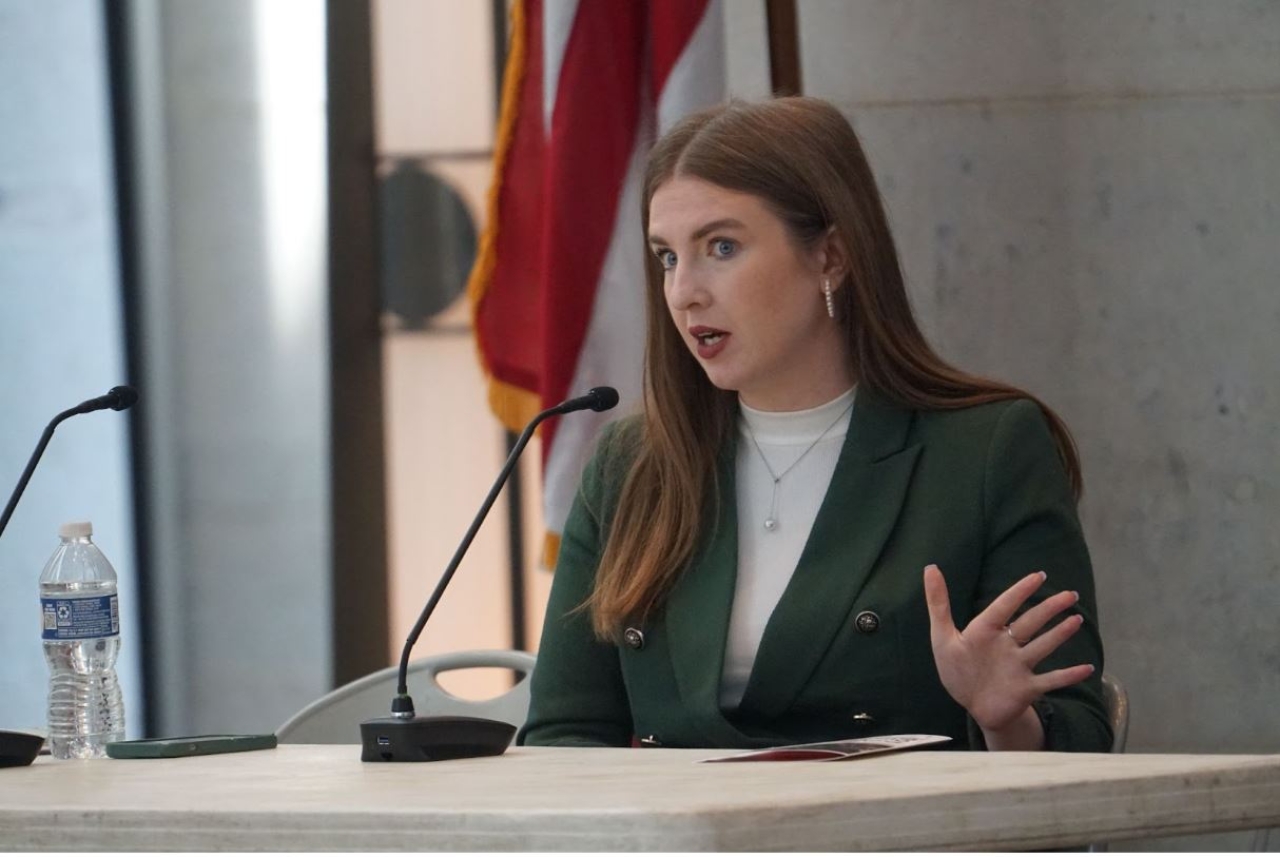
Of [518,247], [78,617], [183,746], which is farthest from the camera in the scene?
[518,247]

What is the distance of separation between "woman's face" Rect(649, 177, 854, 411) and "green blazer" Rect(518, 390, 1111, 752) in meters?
0.15

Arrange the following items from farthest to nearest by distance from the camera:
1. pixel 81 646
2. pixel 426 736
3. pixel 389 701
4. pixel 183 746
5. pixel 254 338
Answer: pixel 254 338 < pixel 389 701 < pixel 81 646 < pixel 183 746 < pixel 426 736

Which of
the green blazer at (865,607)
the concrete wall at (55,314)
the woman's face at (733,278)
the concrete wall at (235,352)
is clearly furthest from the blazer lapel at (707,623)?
the concrete wall at (55,314)

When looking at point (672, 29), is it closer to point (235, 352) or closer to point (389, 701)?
point (389, 701)

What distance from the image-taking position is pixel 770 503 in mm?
2201

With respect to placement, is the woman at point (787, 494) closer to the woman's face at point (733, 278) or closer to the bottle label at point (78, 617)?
the woman's face at point (733, 278)

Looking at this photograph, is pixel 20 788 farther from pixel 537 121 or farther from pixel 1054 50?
pixel 1054 50

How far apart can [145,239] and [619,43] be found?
5.31 feet

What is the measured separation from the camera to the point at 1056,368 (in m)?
3.08

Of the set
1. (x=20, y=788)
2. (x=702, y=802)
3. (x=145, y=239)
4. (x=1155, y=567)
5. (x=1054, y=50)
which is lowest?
(x=1155, y=567)

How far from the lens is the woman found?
2021mm

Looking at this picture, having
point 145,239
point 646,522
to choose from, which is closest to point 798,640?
point 646,522

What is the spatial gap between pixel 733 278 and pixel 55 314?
248 cm

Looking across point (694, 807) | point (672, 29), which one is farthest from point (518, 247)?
point (694, 807)
